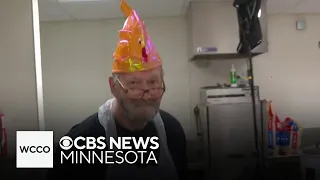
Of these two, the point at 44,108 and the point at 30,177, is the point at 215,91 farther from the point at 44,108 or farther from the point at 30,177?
the point at 30,177

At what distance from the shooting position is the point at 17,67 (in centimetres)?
79

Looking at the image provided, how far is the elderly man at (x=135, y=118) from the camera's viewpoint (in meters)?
0.67

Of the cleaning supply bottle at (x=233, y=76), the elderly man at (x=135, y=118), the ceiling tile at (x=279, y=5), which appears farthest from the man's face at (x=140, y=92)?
the ceiling tile at (x=279, y=5)

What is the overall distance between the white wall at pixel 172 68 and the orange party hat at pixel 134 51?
0.06ft

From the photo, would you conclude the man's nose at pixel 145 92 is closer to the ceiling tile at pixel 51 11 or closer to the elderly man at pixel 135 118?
the elderly man at pixel 135 118

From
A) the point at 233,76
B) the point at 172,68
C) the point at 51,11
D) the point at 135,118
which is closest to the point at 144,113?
the point at 135,118

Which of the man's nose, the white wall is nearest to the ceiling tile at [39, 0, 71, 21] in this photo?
the white wall

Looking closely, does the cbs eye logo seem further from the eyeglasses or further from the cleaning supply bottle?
the cleaning supply bottle

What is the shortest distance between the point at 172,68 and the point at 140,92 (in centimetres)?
11

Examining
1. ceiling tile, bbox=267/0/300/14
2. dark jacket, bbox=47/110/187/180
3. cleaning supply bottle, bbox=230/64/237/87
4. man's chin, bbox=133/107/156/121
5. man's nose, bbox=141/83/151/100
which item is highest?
ceiling tile, bbox=267/0/300/14

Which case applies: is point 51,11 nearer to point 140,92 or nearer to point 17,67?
point 17,67

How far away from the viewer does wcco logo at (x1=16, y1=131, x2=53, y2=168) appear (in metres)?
0.74

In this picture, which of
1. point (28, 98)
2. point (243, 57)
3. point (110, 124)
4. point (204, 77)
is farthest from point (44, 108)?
point (243, 57)

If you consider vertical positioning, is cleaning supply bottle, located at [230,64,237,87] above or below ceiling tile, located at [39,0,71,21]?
below
